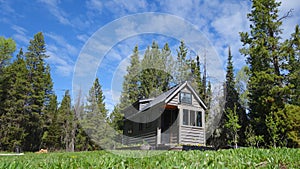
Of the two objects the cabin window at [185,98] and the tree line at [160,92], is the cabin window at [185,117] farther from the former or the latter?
the tree line at [160,92]

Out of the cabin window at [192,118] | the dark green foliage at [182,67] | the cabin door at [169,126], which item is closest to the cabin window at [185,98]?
the cabin window at [192,118]

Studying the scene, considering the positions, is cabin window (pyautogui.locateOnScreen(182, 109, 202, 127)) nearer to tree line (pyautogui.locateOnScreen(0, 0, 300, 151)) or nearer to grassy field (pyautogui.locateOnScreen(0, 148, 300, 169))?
tree line (pyautogui.locateOnScreen(0, 0, 300, 151))

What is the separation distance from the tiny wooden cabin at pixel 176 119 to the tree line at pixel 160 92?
2.47 m

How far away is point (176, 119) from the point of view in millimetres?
17578

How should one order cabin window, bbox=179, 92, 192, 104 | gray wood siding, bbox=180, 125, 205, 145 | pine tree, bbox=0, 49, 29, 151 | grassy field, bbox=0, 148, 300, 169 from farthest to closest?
pine tree, bbox=0, 49, 29, 151 < cabin window, bbox=179, 92, 192, 104 < gray wood siding, bbox=180, 125, 205, 145 < grassy field, bbox=0, 148, 300, 169

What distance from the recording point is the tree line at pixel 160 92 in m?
18.8

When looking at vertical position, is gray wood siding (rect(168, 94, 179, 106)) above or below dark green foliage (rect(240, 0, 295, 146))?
below

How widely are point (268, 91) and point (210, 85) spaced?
11758mm

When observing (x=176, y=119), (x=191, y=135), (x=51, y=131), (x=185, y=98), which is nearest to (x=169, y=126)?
(x=176, y=119)

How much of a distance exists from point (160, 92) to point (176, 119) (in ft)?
21.5

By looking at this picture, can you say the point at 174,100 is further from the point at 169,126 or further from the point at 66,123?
the point at 66,123

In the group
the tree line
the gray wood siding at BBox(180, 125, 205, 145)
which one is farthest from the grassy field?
the gray wood siding at BBox(180, 125, 205, 145)

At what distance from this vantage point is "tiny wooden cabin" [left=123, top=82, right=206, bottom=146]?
1669 cm

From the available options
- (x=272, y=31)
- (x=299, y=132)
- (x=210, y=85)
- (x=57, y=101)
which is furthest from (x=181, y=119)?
(x=57, y=101)
